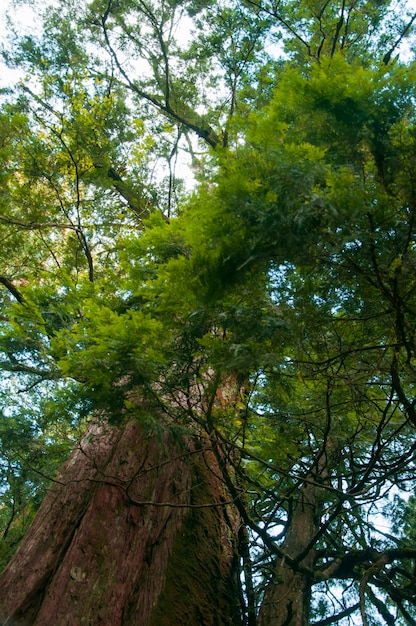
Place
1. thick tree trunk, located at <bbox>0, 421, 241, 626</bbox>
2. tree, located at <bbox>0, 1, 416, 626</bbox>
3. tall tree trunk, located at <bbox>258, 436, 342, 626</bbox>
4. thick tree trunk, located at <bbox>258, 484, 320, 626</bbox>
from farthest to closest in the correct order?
1. thick tree trunk, located at <bbox>258, 484, 320, 626</bbox>
2. tall tree trunk, located at <bbox>258, 436, 342, 626</bbox>
3. thick tree trunk, located at <bbox>0, 421, 241, 626</bbox>
4. tree, located at <bbox>0, 1, 416, 626</bbox>

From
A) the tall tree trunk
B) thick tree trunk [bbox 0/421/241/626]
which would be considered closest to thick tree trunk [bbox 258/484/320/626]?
the tall tree trunk

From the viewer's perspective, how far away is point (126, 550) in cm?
302

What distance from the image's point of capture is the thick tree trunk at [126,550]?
270cm

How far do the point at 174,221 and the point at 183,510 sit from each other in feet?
7.54

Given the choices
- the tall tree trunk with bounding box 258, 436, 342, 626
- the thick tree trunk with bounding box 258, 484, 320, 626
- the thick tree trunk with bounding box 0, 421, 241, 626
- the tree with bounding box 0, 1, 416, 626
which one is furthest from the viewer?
the thick tree trunk with bounding box 258, 484, 320, 626

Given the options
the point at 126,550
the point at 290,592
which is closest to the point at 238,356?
the point at 126,550

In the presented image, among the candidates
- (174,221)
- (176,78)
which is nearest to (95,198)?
(176,78)

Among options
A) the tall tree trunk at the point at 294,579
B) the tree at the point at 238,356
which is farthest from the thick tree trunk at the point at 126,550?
the tall tree trunk at the point at 294,579

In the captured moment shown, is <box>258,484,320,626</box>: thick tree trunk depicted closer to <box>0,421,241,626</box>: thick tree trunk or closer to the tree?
the tree

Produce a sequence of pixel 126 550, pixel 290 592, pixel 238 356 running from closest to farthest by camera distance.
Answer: pixel 238 356 → pixel 126 550 → pixel 290 592

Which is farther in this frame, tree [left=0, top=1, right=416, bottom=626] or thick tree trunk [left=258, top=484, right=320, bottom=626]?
thick tree trunk [left=258, top=484, right=320, bottom=626]

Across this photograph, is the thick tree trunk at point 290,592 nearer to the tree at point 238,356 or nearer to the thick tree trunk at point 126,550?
the tree at point 238,356

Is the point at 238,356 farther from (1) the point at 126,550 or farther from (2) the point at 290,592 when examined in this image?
(2) the point at 290,592

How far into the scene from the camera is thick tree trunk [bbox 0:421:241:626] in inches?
106
